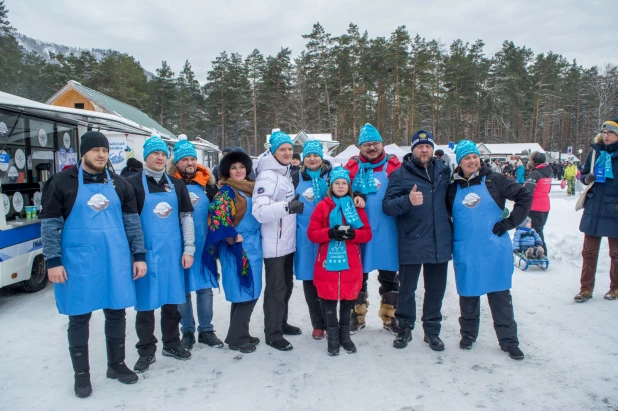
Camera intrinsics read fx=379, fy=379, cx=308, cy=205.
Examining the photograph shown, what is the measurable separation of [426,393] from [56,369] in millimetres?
3056

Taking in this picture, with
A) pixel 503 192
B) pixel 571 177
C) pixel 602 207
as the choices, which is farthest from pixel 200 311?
pixel 571 177

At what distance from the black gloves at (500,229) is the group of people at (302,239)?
0.01 meters

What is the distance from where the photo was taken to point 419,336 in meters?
3.80

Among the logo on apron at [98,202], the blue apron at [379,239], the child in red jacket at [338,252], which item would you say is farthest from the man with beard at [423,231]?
the logo on apron at [98,202]

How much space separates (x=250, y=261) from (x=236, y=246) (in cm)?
19

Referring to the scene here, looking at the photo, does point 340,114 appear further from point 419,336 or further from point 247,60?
point 419,336

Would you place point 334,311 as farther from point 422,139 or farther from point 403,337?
point 422,139

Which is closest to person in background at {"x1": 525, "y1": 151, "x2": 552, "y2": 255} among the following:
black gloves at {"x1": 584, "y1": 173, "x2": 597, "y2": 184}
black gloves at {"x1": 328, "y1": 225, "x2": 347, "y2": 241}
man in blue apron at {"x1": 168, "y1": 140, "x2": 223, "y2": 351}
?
black gloves at {"x1": 584, "y1": 173, "x2": 597, "y2": 184}

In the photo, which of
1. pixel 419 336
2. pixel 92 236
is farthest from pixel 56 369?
pixel 419 336

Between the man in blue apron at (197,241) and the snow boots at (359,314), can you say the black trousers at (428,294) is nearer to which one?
the snow boots at (359,314)

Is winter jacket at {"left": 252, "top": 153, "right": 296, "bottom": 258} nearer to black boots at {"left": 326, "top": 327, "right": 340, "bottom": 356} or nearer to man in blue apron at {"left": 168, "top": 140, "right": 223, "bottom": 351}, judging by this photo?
man in blue apron at {"left": 168, "top": 140, "right": 223, "bottom": 351}

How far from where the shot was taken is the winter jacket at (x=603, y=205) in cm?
435

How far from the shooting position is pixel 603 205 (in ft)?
14.5

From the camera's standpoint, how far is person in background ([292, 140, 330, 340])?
3748 mm
